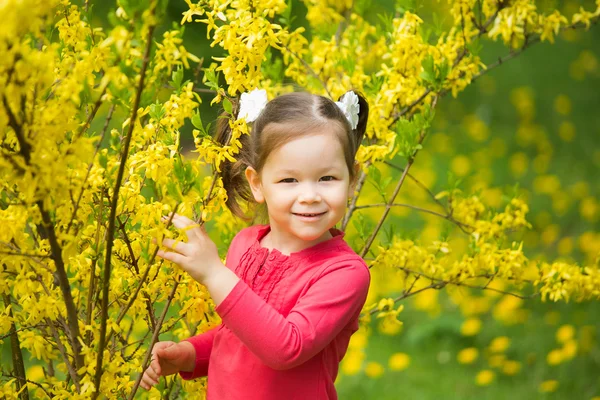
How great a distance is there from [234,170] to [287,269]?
368 mm

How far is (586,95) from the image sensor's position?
7305 millimetres

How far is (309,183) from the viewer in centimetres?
194

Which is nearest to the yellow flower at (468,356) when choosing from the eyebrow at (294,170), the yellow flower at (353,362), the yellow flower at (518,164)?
the yellow flower at (353,362)

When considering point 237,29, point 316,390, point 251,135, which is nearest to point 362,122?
point 251,135

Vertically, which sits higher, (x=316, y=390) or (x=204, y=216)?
(x=204, y=216)

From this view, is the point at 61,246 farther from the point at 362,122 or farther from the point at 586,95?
the point at 586,95

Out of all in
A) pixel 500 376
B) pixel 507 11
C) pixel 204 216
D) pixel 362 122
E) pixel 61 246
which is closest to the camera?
pixel 61 246

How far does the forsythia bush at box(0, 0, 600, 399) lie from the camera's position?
1.45m

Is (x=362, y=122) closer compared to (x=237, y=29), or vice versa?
(x=237, y=29)

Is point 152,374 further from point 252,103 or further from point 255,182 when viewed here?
point 252,103

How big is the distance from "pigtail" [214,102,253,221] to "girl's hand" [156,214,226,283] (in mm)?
270

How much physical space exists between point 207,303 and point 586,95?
590cm

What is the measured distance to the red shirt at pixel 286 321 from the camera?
1.80 metres

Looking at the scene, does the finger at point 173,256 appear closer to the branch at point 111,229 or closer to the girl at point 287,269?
the girl at point 287,269
